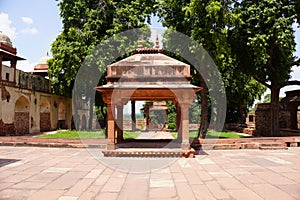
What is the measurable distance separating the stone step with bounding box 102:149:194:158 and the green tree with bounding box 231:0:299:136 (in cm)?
927

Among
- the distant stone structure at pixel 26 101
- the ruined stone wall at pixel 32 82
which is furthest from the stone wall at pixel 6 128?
the ruined stone wall at pixel 32 82

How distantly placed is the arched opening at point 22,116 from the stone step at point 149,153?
48.9 feet

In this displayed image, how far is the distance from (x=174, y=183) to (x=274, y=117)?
14.7m

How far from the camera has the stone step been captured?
1057 cm

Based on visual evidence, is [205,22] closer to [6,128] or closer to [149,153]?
[149,153]

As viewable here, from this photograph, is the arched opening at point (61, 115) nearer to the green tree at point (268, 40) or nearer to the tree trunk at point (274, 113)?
the green tree at point (268, 40)

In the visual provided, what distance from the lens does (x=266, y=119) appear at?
24219 mm

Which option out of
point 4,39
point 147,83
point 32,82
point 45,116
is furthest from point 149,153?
point 45,116

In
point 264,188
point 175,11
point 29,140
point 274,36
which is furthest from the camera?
point 175,11

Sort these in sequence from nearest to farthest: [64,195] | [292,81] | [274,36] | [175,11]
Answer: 1. [64,195]
2. [274,36]
3. [175,11]
4. [292,81]

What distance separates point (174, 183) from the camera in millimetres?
6895

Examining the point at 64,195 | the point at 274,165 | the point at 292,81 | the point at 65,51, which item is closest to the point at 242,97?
the point at 292,81

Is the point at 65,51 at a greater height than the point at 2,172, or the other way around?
the point at 65,51

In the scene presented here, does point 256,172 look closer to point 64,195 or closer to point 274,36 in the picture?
point 64,195
